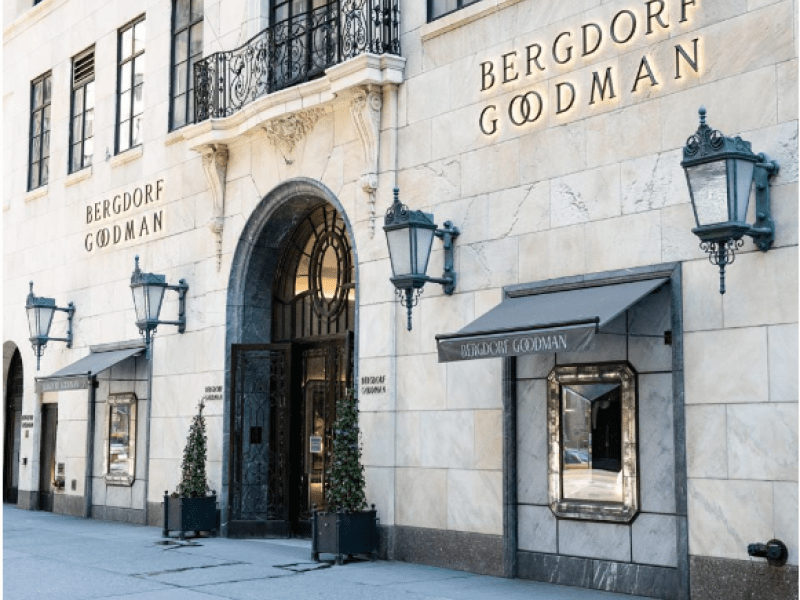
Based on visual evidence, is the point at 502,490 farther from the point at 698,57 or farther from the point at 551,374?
the point at 698,57

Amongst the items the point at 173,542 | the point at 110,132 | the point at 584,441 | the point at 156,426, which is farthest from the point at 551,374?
the point at 110,132

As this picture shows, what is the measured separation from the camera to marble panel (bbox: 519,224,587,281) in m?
11.3

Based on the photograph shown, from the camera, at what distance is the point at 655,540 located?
10359 millimetres

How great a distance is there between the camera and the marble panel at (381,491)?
1320 centimetres

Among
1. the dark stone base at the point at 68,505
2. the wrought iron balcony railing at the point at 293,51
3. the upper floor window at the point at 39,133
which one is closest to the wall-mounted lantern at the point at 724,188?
the wrought iron balcony railing at the point at 293,51

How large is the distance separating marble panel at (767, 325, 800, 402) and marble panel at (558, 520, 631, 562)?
7.02 feet

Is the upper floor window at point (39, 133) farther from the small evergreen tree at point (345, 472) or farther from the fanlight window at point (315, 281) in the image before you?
the small evergreen tree at point (345, 472)

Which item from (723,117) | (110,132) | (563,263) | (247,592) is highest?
(110,132)

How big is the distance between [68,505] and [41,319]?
3.42 m

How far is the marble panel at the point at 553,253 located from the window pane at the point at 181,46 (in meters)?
8.58

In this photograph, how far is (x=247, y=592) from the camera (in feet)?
35.9

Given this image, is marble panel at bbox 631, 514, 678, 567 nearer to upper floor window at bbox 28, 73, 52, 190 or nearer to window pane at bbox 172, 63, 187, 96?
window pane at bbox 172, 63, 187, 96

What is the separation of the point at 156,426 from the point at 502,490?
7.79 m

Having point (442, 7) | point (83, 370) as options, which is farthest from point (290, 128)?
point (83, 370)
